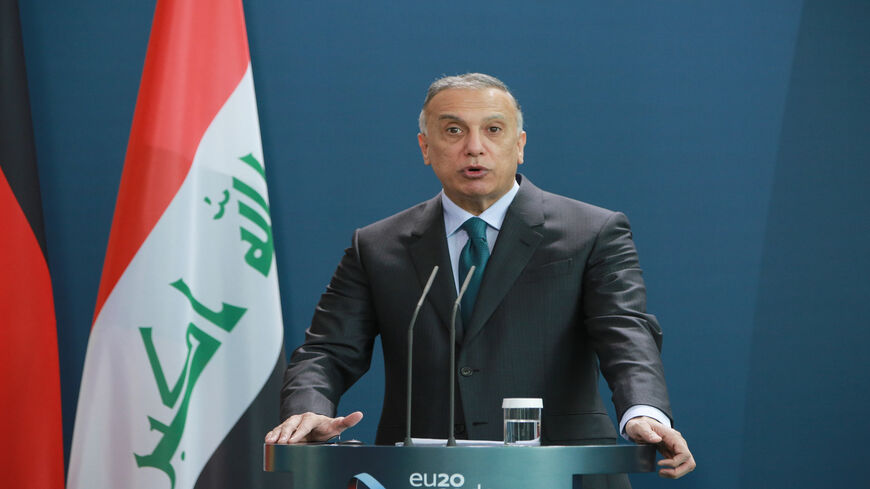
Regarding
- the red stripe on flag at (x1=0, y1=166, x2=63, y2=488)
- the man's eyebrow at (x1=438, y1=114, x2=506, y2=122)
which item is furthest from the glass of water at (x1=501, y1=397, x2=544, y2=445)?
the red stripe on flag at (x1=0, y1=166, x2=63, y2=488)

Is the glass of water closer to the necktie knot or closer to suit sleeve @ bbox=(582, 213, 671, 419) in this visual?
suit sleeve @ bbox=(582, 213, 671, 419)

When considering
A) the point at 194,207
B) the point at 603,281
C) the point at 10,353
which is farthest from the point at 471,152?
the point at 10,353

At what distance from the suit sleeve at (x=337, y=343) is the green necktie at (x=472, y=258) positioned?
0.99 ft

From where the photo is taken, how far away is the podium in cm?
140

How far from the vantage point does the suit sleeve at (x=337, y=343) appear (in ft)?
6.98

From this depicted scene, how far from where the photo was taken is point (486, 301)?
211 cm

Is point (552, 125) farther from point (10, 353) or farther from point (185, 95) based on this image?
point (10, 353)

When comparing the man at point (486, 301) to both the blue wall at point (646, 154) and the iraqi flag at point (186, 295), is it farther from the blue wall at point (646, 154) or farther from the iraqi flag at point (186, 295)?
the blue wall at point (646, 154)

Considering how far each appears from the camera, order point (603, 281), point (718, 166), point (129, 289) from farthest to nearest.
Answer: point (718, 166) → point (129, 289) → point (603, 281)

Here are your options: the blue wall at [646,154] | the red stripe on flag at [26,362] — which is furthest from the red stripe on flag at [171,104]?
the blue wall at [646,154]

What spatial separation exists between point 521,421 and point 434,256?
70 centimetres

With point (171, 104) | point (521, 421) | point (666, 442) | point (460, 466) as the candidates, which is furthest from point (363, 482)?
point (171, 104)

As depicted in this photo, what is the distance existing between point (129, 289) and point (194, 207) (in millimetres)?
329

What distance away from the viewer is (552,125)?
11.5ft
